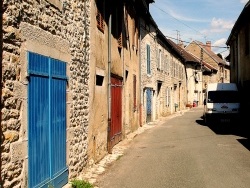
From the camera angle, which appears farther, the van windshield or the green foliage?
the van windshield

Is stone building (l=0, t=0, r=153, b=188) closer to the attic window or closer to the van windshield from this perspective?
the attic window

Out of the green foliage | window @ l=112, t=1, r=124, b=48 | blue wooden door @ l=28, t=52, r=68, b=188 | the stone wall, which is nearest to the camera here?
the stone wall

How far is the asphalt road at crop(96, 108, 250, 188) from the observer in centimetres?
755

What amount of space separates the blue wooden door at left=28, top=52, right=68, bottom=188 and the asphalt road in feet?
4.42

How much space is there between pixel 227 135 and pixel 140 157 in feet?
21.1

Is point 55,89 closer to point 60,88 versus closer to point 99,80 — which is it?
point 60,88

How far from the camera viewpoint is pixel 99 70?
10211 millimetres

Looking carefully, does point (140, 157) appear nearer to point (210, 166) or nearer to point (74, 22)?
point (210, 166)

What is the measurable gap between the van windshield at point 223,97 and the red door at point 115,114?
7.27 metres

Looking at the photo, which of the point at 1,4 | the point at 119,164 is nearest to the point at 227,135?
the point at 119,164

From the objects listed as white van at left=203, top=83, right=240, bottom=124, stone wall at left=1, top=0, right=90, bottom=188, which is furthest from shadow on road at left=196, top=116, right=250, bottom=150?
stone wall at left=1, top=0, right=90, bottom=188

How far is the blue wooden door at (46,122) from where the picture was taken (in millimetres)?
5402

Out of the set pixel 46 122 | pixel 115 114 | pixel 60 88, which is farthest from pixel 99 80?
pixel 46 122

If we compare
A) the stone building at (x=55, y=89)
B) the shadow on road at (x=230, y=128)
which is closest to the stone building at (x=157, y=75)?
the shadow on road at (x=230, y=128)
